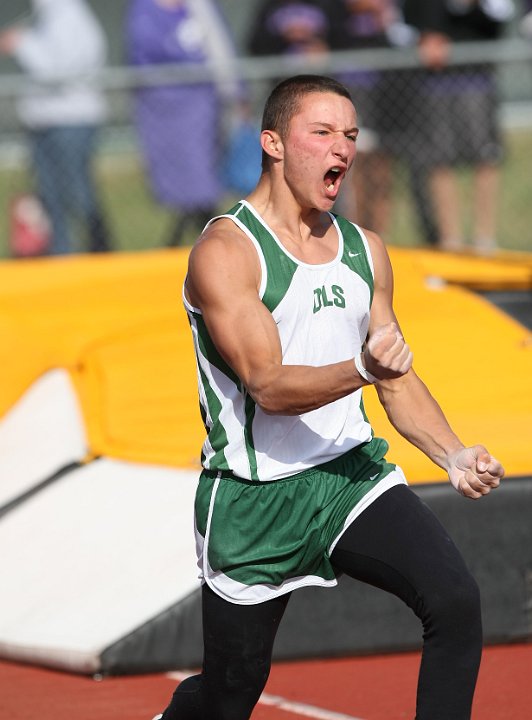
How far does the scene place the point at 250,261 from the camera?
3.85 metres

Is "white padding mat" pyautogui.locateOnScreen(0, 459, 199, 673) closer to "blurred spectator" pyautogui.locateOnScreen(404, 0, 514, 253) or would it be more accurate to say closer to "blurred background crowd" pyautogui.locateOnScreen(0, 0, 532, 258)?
"blurred background crowd" pyautogui.locateOnScreen(0, 0, 532, 258)

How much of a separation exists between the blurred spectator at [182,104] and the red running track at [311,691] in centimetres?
585

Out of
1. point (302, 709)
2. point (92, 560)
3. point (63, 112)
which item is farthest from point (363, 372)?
point (63, 112)

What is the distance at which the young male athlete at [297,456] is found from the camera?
3.78m

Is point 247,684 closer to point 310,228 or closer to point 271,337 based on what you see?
point 271,337

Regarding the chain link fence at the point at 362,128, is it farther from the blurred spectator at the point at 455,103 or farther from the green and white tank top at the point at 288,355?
the green and white tank top at the point at 288,355

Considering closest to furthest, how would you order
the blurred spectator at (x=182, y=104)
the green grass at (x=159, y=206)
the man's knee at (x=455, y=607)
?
the man's knee at (x=455, y=607) → the blurred spectator at (x=182, y=104) → the green grass at (x=159, y=206)

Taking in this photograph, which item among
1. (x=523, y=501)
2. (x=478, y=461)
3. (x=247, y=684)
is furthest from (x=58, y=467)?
(x=478, y=461)

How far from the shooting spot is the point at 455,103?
417 inches

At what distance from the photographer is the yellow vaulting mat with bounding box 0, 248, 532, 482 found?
6105 millimetres

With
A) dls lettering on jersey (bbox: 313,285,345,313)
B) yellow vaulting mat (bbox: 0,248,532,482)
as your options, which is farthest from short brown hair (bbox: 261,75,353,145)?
yellow vaulting mat (bbox: 0,248,532,482)

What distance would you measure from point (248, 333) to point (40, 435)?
3238mm

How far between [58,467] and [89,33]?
565 centimetres

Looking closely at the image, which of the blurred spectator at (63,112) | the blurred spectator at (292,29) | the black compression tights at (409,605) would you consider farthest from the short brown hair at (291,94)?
the blurred spectator at (292,29)
